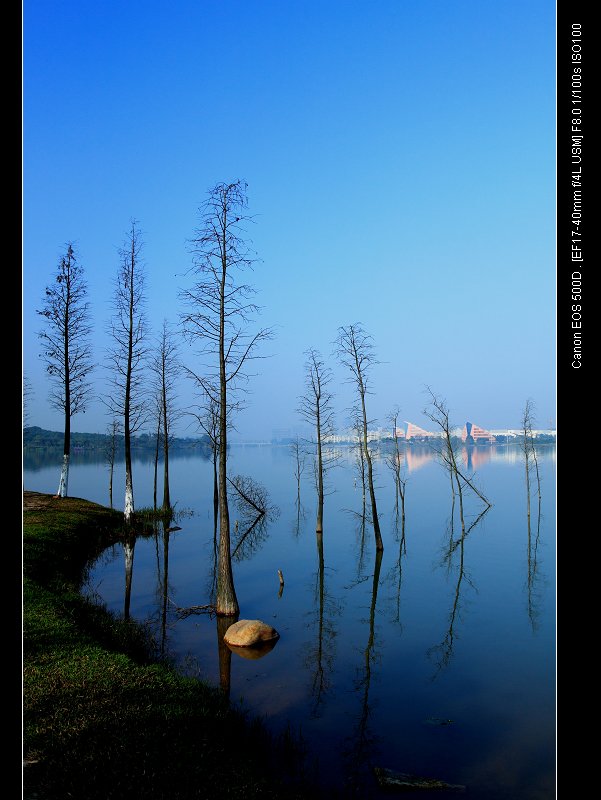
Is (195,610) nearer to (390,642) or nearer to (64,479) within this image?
(390,642)

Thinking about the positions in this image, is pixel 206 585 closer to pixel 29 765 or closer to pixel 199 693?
pixel 199 693

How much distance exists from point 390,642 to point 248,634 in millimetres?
4309

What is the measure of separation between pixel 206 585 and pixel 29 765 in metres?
13.9

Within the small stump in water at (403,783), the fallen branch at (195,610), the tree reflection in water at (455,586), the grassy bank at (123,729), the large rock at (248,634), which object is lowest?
the tree reflection in water at (455,586)

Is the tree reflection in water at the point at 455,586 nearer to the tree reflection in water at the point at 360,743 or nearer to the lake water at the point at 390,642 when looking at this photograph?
the lake water at the point at 390,642

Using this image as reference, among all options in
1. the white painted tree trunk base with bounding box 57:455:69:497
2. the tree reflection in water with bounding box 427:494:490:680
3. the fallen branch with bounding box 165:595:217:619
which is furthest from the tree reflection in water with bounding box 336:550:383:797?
the white painted tree trunk base with bounding box 57:455:69:497

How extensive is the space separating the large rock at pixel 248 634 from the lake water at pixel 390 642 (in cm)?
52

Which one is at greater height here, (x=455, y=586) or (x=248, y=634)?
(x=248, y=634)

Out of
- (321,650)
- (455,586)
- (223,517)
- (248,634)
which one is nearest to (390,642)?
(321,650)

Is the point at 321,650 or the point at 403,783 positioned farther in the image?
the point at 321,650

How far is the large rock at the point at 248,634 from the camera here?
42.3ft

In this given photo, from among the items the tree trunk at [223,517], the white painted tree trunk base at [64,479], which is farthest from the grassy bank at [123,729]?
the white painted tree trunk base at [64,479]

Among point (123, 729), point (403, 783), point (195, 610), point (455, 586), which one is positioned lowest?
point (455, 586)

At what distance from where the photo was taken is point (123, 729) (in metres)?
6.45
